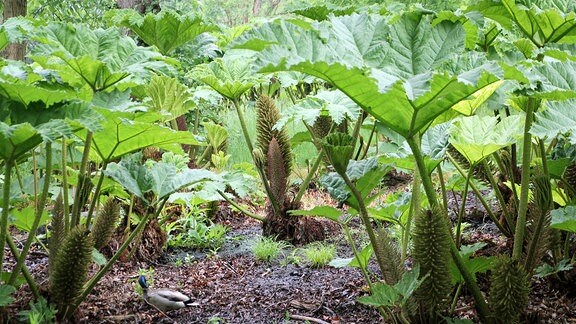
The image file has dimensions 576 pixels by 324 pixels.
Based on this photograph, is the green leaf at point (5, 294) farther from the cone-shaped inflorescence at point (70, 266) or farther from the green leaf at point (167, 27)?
the green leaf at point (167, 27)

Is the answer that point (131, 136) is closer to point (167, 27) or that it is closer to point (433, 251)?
point (433, 251)

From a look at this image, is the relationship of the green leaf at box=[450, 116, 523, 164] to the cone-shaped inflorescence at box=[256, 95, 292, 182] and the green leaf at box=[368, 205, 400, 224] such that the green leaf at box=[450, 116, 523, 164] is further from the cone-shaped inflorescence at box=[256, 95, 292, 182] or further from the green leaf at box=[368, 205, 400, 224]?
the cone-shaped inflorescence at box=[256, 95, 292, 182]

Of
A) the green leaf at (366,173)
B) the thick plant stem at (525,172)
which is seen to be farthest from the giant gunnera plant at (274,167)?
the thick plant stem at (525,172)

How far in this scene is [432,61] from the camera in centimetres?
191

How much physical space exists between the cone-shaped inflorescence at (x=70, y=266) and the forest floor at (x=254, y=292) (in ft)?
0.49

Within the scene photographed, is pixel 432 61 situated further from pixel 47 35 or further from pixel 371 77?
pixel 47 35

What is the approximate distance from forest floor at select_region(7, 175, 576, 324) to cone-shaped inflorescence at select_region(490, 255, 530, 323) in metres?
0.22

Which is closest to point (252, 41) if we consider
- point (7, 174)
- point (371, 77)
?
point (371, 77)

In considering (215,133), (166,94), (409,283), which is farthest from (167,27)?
(409,283)

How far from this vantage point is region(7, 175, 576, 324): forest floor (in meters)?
2.40

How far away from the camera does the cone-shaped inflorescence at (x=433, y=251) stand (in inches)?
71.3

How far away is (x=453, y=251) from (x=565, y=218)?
0.36 metres

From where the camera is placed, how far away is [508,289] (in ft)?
6.22

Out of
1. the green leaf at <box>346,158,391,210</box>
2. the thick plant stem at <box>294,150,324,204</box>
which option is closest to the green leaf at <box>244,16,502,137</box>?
the green leaf at <box>346,158,391,210</box>
